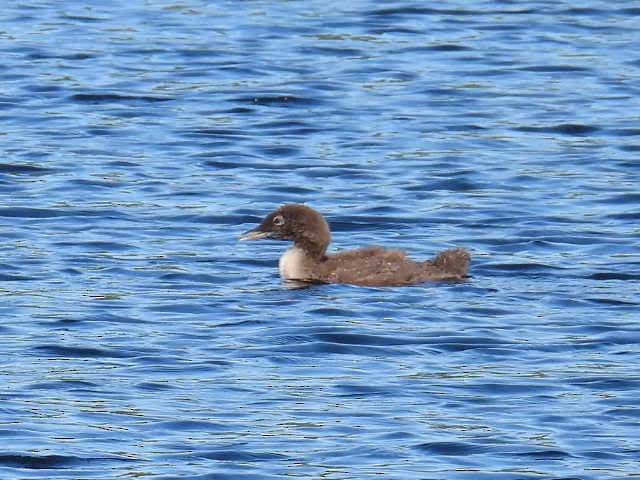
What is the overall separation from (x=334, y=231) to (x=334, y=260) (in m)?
1.74

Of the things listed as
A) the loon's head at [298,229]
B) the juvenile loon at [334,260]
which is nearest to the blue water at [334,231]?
the juvenile loon at [334,260]

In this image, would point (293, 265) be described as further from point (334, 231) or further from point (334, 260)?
point (334, 231)

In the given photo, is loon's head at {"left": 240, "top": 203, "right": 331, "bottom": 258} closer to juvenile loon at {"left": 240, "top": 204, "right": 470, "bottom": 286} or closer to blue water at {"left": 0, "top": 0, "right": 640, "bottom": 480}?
juvenile loon at {"left": 240, "top": 204, "right": 470, "bottom": 286}

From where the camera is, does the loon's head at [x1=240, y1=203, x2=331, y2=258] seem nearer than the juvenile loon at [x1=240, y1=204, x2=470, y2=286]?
No

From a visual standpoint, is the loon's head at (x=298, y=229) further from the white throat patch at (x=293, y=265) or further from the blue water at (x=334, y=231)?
the blue water at (x=334, y=231)

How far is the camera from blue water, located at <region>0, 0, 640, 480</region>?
10.4 m

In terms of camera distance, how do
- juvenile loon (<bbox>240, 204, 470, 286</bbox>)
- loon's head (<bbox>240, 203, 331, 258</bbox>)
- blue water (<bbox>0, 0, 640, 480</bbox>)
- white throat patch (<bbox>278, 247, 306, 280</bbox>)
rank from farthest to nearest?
loon's head (<bbox>240, 203, 331, 258</bbox>), white throat patch (<bbox>278, 247, 306, 280</bbox>), juvenile loon (<bbox>240, 204, 470, 286</bbox>), blue water (<bbox>0, 0, 640, 480</bbox>)

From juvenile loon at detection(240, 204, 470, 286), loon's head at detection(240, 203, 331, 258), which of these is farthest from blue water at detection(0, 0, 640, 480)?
loon's head at detection(240, 203, 331, 258)

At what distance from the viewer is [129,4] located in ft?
89.2

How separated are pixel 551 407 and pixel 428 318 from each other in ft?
7.60

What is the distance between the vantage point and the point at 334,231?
16219 mm

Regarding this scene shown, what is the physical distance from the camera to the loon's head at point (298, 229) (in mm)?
14719

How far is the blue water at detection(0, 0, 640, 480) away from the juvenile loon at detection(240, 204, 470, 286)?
0.46ft

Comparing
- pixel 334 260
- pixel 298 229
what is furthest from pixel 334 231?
Result: pixel 334 260
